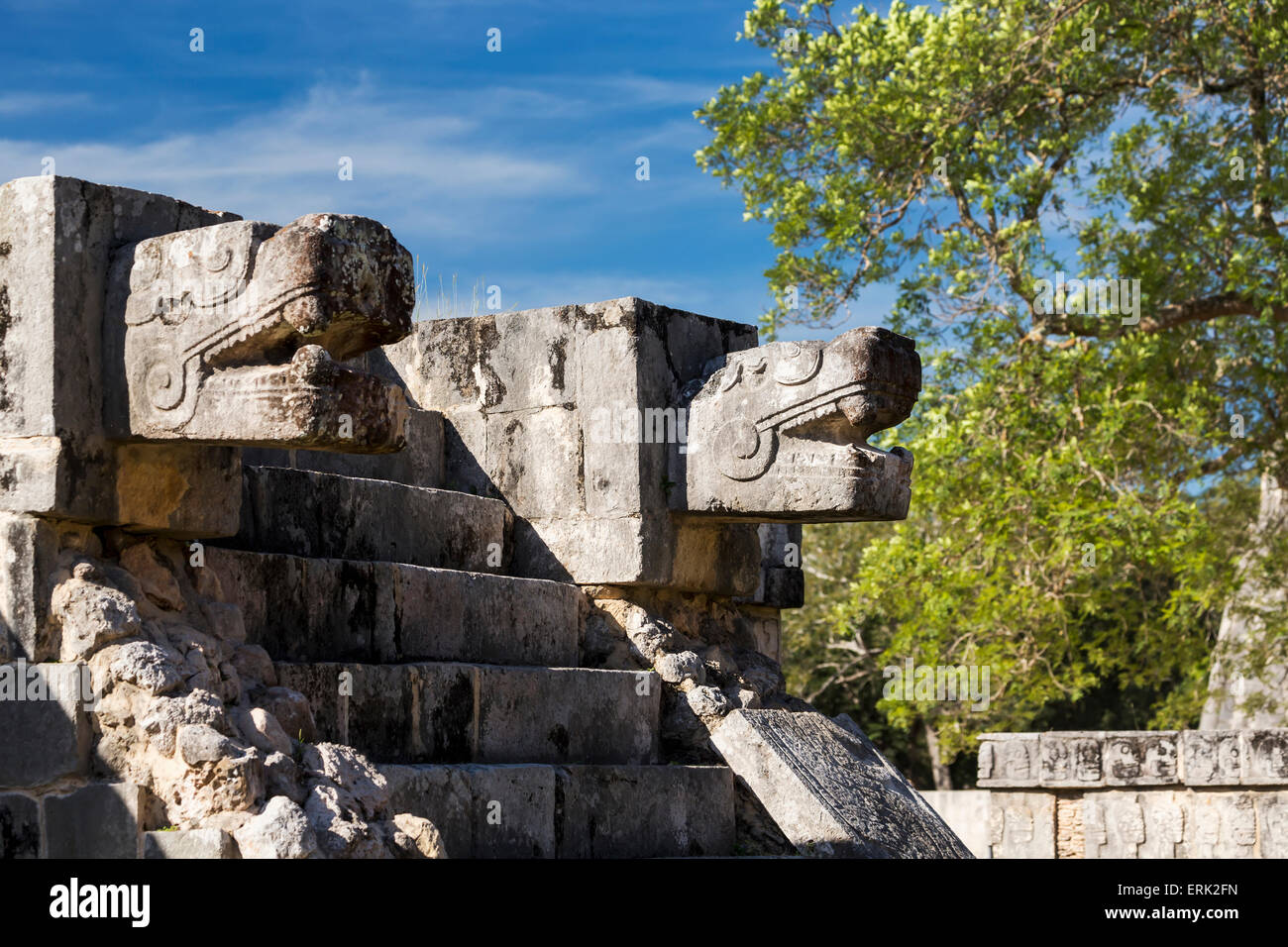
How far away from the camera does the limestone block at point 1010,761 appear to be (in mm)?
9578

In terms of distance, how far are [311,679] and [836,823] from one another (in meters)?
1.94

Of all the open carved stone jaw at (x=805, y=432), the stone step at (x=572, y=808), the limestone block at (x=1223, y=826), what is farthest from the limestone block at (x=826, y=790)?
the limestone block at (x=1223, y=826)

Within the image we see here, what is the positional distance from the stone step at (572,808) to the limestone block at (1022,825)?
437cm

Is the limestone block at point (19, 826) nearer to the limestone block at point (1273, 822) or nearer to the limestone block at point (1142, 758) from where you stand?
the limestone block at point (1142, 758)

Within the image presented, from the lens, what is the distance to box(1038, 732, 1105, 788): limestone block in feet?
31.0

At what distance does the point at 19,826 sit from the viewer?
3.97m

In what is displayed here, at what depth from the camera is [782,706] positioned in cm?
648

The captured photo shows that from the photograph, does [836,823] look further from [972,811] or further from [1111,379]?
[972,811]

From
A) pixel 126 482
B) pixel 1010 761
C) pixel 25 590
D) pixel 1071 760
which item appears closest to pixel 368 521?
pixel 126 482

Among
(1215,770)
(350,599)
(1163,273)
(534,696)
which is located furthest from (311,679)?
(1163,273)

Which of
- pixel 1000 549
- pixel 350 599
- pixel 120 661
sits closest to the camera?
pixel 120 661

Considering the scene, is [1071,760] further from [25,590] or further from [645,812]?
[25,590]

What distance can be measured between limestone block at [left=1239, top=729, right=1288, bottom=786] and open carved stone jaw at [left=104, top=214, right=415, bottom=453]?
20.8 feet

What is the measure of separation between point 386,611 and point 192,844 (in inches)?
57.0
